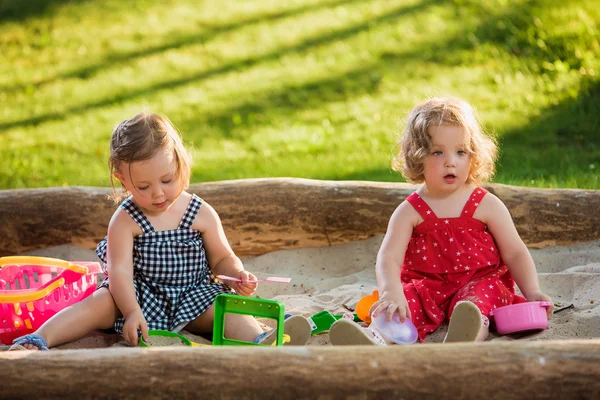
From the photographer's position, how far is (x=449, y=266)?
2.96 meters

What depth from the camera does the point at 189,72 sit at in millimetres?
8289

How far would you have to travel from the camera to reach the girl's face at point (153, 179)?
2869 mm

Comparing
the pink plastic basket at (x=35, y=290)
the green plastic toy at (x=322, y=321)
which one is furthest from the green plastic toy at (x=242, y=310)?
the pink plastic basket at (x=35, y=290)

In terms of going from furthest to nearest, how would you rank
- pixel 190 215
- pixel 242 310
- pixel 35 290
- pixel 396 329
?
1. pixel 190 215
2. pixel 35 290
3. pixel 396 329
4. pixel 242 310

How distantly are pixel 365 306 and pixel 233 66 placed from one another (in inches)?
222

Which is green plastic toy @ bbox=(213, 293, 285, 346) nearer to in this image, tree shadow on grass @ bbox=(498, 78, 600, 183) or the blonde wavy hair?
the blonde wavy hair

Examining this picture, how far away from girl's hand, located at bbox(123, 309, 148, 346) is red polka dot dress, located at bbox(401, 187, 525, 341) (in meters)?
0.90

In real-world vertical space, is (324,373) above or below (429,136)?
below

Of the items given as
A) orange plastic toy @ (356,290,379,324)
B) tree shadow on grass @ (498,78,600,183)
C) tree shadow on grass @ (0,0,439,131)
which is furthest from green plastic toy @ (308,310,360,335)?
tree shadow on grass @ (0,0,439,131)

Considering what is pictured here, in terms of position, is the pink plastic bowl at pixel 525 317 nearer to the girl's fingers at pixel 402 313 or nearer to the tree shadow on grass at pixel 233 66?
the girl's fingers at pixel 402 313

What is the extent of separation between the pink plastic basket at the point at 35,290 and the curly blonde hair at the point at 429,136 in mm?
1283

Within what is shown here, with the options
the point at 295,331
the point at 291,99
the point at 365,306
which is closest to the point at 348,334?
the point at 295,331

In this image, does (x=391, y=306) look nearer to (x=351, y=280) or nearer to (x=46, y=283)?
(x=351, y=280)

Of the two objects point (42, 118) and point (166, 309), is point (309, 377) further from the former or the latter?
point (42, 118)
